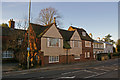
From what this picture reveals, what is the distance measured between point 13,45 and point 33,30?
16.8 feet

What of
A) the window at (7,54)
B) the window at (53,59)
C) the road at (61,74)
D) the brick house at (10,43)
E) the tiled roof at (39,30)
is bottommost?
the road at (61,74)

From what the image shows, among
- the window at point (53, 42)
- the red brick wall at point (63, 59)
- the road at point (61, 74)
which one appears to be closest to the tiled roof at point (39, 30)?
the window at point (53, 42)

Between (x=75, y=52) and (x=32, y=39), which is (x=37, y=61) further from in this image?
(x=75, y=52)

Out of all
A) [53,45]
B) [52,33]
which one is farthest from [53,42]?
[52,33]

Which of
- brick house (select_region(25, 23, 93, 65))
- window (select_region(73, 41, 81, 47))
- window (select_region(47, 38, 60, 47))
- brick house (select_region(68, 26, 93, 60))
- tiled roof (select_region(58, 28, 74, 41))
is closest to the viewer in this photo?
brick house (select_region(25, 23, 93, 65))

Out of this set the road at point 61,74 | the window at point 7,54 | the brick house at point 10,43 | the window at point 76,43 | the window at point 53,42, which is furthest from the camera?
the window at point 76,43

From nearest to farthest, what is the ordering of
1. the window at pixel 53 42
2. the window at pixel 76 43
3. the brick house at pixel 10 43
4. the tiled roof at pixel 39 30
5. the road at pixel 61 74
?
the road at pixel 61 74 → the tiled roof at pixel 39 30 → the window at pixel 53 42 → the brick house at pixel 10 43 → the window at pixel 76 43

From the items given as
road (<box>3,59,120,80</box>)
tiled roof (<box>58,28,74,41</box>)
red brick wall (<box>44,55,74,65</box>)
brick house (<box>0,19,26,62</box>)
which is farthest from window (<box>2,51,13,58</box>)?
road (<box>3,59,120,80</box>)

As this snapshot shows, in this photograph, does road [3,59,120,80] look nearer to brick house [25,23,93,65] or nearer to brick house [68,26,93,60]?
brick house [25,23,93,65]

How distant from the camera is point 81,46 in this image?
99.7ft

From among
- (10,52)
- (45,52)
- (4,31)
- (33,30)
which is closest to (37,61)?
(45,52)

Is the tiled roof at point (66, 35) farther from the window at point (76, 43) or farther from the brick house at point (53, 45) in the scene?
the window at point (76, 43)

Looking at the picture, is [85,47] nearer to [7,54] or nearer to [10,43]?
[10,43]

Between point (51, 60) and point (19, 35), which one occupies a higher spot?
point (19, 35)
